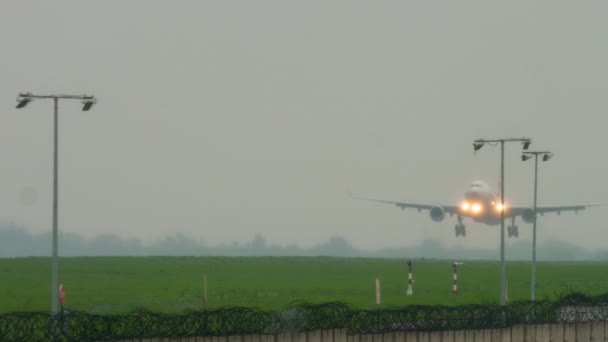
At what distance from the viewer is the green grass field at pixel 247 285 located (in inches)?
→ 2420

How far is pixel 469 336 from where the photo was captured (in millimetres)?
33375

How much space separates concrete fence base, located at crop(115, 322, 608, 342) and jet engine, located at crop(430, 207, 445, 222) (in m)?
87.5

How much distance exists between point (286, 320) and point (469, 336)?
6.01m

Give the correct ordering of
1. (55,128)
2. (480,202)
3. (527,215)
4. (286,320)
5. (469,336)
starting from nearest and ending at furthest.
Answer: (286,320) < (469,336) < (55,128) < (527,215) < (480,202)

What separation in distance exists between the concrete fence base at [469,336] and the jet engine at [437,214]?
87481 mm

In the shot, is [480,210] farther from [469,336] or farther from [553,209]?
[469,336]

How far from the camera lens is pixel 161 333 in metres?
28.0

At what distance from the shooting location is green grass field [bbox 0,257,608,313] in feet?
202

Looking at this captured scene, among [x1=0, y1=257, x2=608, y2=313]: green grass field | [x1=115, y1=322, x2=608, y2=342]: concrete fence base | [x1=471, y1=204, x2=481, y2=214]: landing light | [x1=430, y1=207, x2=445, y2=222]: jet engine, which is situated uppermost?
[x1=471, y1=204, x2=481, y2=214]: landing light

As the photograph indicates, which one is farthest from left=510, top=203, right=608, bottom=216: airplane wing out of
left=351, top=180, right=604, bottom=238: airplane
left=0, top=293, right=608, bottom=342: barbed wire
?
left=0, top=293, right=608, bottom=342: barbed wire

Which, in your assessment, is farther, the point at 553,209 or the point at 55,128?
the point at 553,209

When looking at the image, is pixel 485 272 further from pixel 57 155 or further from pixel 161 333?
pixel 161 333

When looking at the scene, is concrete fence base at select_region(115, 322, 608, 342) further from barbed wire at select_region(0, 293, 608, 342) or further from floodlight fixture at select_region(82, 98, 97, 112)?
floodlight fixture at select_region(82, 98, 97, 112)

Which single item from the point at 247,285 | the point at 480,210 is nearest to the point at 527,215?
the point at 480,210
